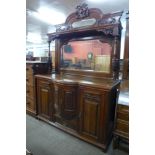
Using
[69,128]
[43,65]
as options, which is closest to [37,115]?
[69,128]

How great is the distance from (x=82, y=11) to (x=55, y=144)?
211cm

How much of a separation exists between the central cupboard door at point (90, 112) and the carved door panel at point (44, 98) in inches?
29.5

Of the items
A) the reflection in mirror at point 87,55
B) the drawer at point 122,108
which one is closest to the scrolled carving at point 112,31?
the reflection in mirror at point 87,55

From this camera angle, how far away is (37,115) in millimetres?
2701

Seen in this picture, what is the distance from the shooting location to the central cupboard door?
1.79 metres

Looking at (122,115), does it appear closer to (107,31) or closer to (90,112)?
(90,112)

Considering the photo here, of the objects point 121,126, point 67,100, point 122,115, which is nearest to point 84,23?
point 67,100

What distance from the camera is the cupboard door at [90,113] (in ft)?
Result: 5.90

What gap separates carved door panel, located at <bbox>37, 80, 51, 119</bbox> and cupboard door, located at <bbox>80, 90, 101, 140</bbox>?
0.75 meters

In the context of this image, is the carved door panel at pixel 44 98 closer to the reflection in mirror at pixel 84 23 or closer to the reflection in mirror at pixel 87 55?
the reflection in mirror at pixel 87 55

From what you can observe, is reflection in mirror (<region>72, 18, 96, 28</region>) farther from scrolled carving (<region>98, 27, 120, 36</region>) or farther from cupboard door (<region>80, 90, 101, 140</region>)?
cupboard door (<region>80, 90, 101, 140</region>)
